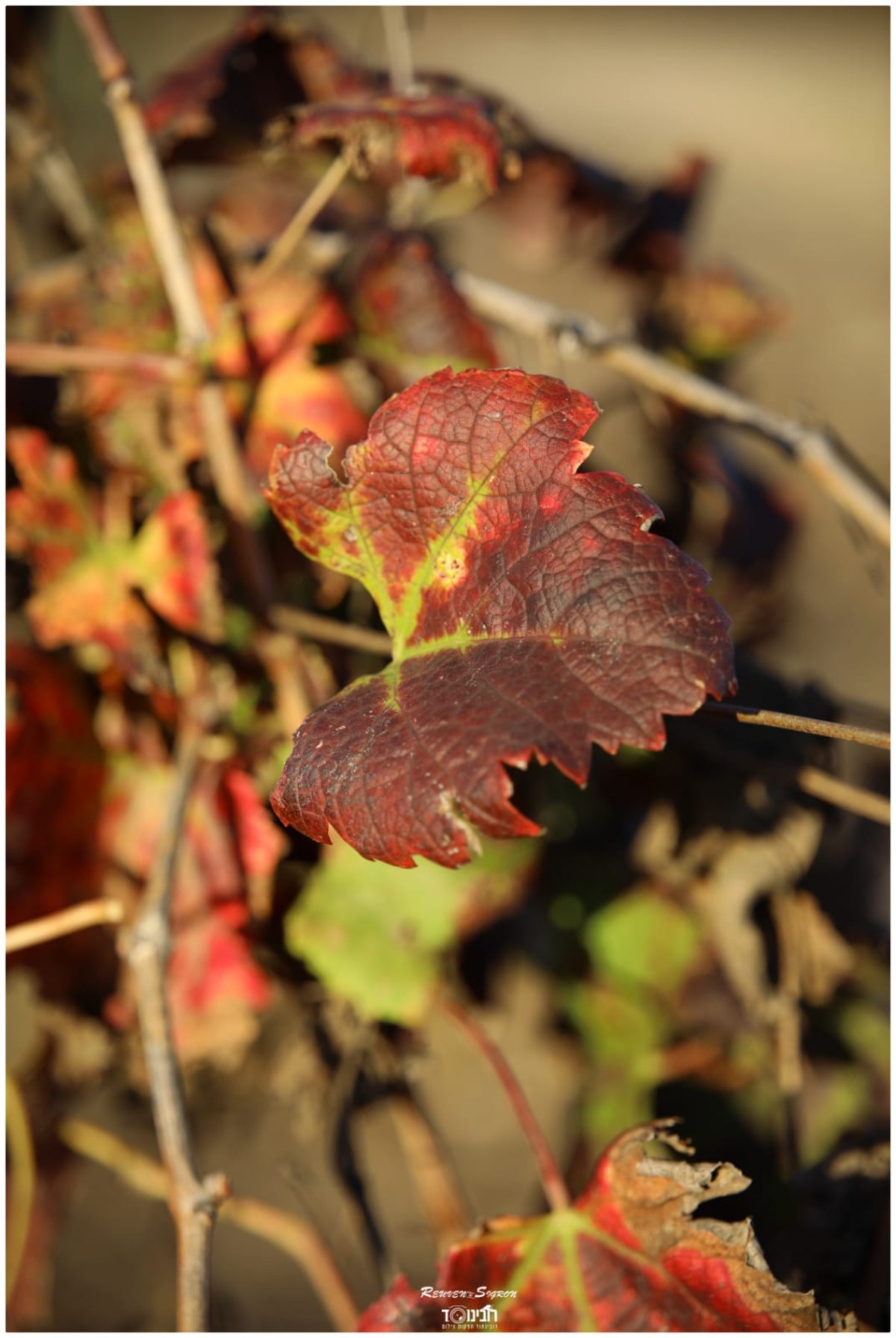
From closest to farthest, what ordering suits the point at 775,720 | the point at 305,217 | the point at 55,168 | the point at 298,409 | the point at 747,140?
the point at 775,720, the point at 305,217, the point at 298,409, the point at 55,168, the point at 747,140

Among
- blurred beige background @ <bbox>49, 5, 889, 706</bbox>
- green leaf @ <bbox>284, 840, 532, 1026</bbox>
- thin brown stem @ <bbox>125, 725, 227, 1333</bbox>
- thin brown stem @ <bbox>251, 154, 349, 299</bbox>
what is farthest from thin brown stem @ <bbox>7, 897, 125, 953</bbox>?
blurred beige background @ <bbox>49, 5, 889, 706</bbox>

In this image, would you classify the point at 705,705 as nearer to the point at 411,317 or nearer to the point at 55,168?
the point at 411,317

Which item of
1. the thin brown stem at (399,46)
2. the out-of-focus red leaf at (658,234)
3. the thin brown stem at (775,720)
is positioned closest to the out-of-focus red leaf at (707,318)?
the out-of-focus red leaf at (658,234)

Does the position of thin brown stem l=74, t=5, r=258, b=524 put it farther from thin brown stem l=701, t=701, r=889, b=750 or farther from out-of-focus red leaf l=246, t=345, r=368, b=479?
thin brown stem l=701, t=701, r=889, b=750

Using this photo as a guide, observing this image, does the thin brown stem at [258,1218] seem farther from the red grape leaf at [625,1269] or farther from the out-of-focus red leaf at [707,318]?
the out-of-focus red leaf at [707,318]

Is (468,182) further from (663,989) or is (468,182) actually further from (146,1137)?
(146,1137)

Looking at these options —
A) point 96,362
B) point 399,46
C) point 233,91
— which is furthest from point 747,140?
point 96,362
